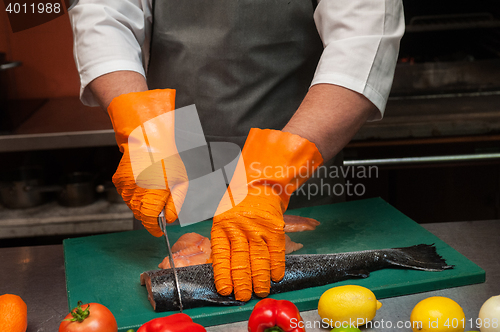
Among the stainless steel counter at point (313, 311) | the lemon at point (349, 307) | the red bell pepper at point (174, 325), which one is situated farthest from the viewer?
the stainless steel counter at point (313, 311)

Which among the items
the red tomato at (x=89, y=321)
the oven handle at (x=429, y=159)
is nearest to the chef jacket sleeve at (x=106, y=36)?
the red tomato at (x=89, y=321)

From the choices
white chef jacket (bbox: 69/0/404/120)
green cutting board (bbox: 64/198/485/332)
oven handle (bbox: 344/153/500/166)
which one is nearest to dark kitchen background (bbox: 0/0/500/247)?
oven handle (bbox: 344/153/500/166)

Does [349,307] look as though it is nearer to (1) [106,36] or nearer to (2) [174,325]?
(2) [174,325]

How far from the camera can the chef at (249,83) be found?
4.31ft

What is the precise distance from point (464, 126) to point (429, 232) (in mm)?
1170

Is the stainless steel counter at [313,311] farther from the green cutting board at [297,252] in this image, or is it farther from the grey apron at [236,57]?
the grey apron at [236,57]

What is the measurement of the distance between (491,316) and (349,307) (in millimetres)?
308

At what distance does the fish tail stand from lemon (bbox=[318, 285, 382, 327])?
0.33 metres

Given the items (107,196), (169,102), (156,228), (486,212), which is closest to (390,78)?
(169,102)

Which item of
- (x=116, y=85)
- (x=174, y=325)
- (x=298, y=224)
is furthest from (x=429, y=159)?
(x=174, y=325)

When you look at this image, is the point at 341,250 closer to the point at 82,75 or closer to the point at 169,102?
the point at 169,102

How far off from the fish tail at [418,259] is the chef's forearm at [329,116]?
0.37 meters

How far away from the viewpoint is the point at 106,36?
1.64m

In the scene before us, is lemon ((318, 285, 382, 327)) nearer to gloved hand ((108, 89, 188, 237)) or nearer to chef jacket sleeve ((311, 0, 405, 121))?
gloved hand ((108, 89, 188, 237))
